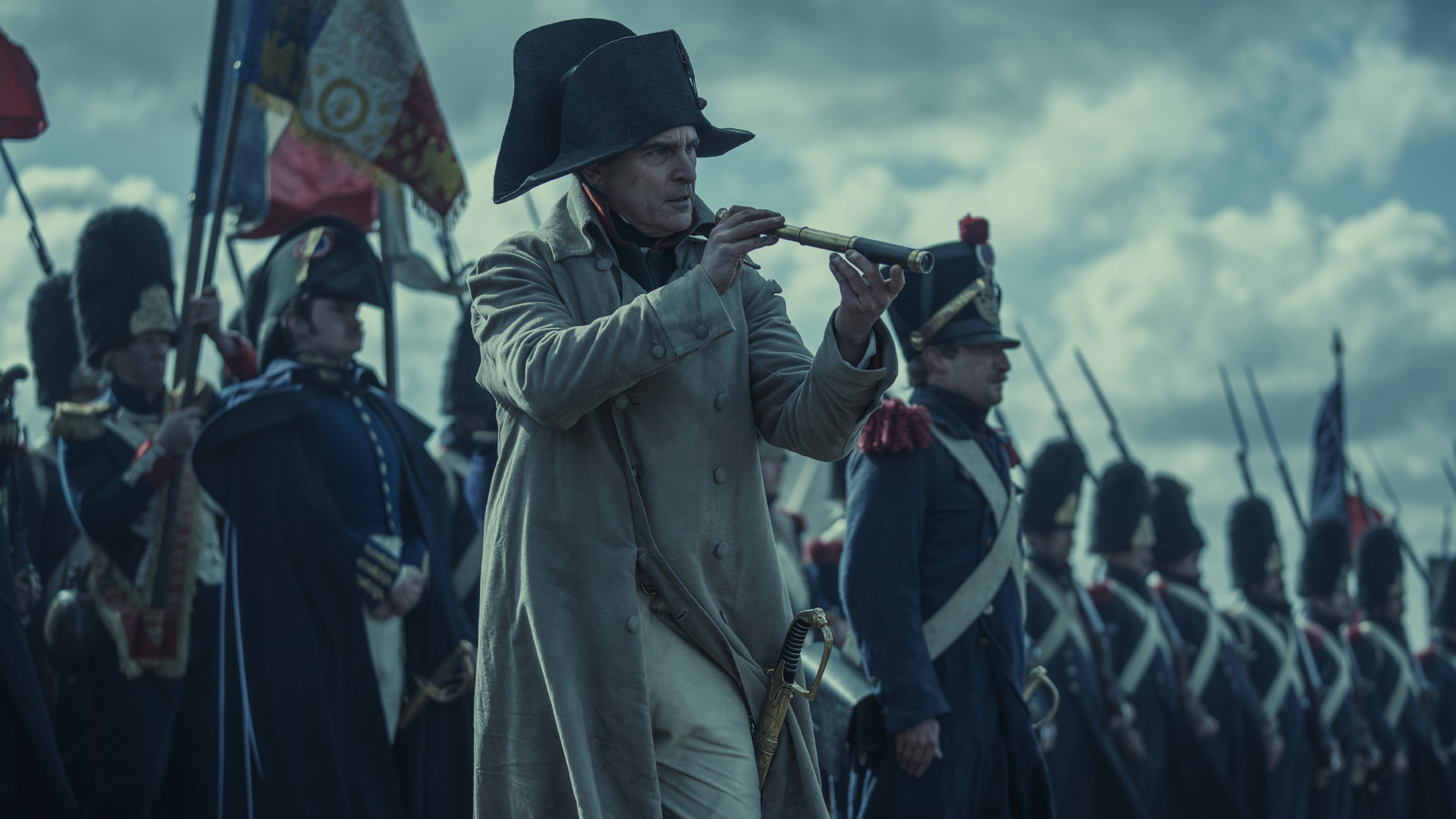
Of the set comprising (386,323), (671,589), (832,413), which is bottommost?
(671,589)

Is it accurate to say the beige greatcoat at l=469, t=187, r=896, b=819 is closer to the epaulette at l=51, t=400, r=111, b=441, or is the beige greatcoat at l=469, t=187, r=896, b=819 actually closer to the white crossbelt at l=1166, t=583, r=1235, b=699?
the epaulette at l=51, t=400, r=111, b=441

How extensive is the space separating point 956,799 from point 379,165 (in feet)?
14.0

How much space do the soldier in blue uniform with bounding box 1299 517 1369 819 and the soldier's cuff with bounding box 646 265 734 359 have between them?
1007cm

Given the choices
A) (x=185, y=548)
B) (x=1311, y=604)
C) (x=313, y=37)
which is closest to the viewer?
(x=185, y=548)

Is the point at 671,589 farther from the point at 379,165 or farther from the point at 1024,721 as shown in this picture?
the point at 379,165

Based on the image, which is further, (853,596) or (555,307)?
(853,596)

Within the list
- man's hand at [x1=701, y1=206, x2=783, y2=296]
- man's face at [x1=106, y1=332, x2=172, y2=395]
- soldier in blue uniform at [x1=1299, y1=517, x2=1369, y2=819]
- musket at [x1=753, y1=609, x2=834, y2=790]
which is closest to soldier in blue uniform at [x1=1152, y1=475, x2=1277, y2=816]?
soldier in blue uniform at [x1=1299, y1=517, x2=1369, y2=819]

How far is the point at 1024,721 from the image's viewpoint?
5688 millimetres

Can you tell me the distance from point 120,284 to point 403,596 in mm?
2416

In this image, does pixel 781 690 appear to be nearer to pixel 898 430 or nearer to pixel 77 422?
pixel 898 430

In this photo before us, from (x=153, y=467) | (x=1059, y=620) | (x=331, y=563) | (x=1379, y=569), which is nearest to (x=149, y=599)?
(x=153, y=467)

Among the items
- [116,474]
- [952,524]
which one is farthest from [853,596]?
[116,474]

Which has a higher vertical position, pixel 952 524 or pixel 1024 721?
pixel 952 524

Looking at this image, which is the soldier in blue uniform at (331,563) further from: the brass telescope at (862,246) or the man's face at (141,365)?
the brass telescope at (862,246)
